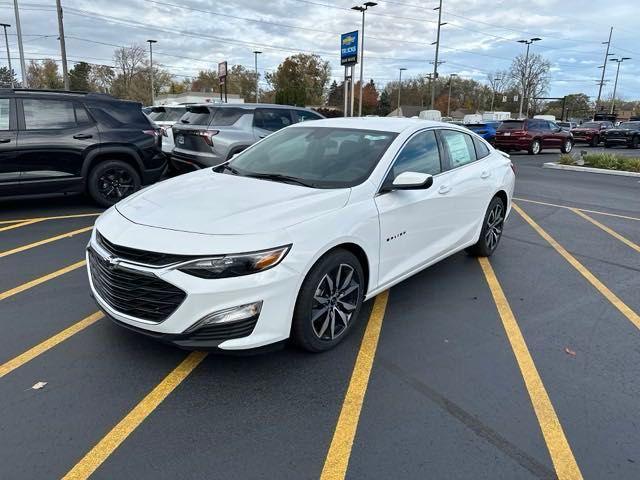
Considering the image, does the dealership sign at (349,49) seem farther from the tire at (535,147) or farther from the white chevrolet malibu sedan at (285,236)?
the white chevrolet malibu sedan at (285,236)

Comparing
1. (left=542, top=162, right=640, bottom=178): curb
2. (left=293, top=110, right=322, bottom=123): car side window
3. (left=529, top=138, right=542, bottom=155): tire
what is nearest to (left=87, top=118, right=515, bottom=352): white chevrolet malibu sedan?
(left=293, top=110, right=322, bottom=123): car side window

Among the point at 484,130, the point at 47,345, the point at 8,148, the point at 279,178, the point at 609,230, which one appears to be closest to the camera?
the point at 47,345

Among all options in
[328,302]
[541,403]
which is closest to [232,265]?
[328,302]

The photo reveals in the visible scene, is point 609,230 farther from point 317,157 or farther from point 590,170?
point 590,170

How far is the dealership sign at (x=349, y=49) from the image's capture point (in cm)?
2645

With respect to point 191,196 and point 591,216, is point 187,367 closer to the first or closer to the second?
point 191,196

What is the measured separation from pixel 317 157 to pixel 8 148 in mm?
4800

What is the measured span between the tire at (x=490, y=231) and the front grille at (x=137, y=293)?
383cm

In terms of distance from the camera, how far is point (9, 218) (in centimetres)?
692

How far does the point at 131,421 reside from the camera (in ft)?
8.83

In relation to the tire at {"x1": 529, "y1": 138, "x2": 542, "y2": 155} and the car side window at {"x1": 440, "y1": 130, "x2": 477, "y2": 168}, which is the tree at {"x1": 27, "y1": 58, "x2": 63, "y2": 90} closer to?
the tire at {"x1": 529, "y1": 138, "x2": 542, "y2": 155}

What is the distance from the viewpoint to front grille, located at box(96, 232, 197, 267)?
9.20 feet

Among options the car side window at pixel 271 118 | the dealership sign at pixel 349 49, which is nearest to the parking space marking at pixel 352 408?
the car side window at pixel 271 118

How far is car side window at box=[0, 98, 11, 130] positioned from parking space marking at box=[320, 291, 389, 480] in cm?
574
